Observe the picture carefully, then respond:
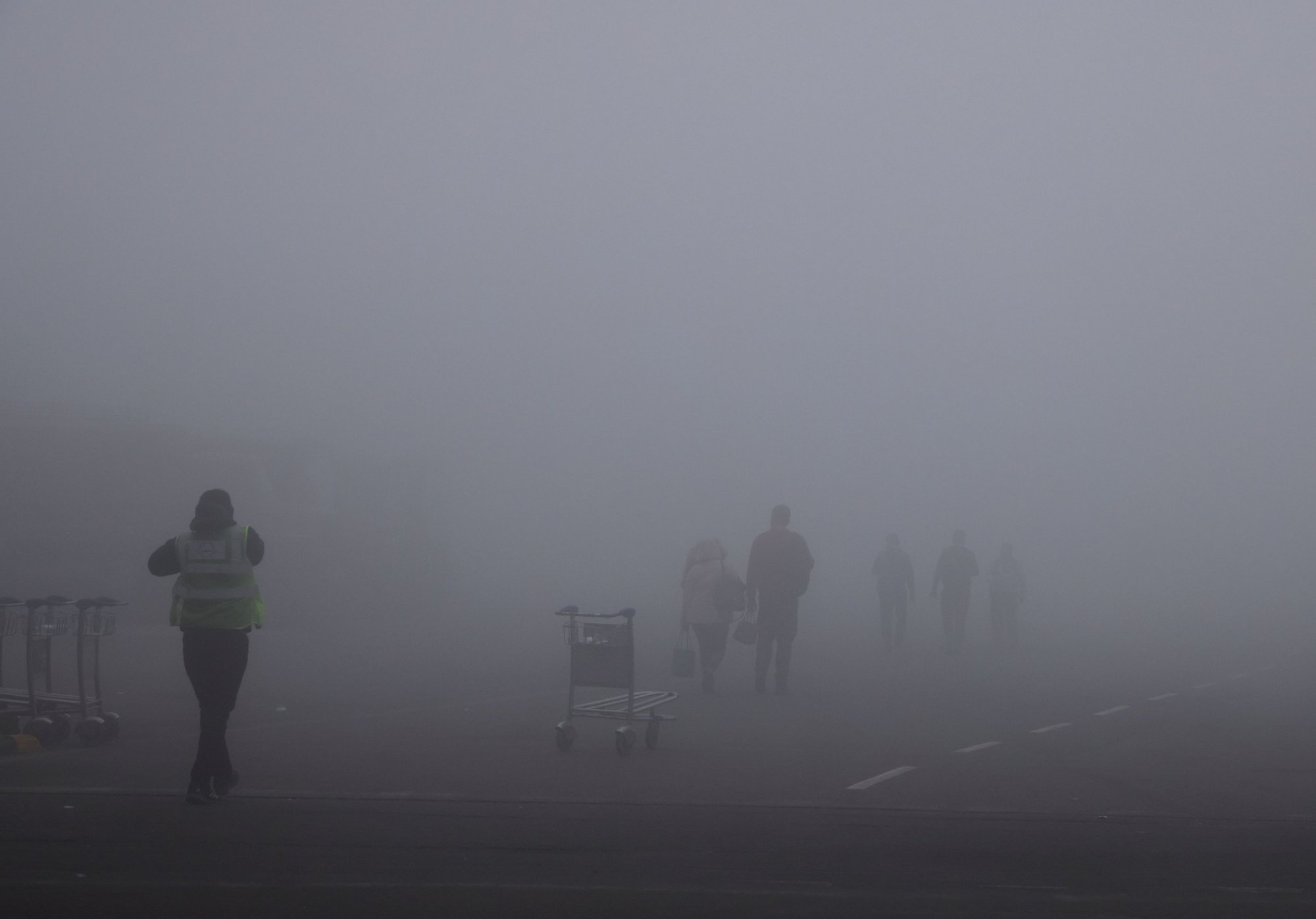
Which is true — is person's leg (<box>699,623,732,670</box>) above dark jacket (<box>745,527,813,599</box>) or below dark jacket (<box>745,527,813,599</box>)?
below

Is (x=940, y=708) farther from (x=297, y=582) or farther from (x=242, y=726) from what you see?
(x=297, y=582)

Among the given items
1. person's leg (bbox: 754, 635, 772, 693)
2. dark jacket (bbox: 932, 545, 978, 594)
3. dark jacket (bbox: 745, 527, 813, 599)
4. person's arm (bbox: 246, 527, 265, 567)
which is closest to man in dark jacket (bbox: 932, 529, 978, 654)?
dark jacket (bbox: 932, 545, 978, 594)

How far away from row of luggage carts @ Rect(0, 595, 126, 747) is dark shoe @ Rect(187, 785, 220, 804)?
2539mm

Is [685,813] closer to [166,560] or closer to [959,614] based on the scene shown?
[166,560]

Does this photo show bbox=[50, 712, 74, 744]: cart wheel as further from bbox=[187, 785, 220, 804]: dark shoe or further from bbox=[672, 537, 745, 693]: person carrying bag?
bbox=[672, 537, 745, 693]: person carrying bag

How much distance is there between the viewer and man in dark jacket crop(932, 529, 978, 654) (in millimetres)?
23031

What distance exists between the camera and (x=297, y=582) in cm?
2544

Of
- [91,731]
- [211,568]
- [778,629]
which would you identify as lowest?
[91,731]

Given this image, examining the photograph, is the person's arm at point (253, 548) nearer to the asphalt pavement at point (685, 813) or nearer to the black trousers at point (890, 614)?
the asphalt pavement at point (685, 813)

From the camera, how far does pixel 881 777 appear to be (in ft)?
29.0

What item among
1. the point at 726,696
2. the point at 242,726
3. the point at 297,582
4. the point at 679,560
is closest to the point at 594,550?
the point at 679,560

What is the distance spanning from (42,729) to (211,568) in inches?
121

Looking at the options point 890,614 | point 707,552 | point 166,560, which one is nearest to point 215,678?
point 166,560

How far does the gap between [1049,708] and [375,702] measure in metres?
6.80
